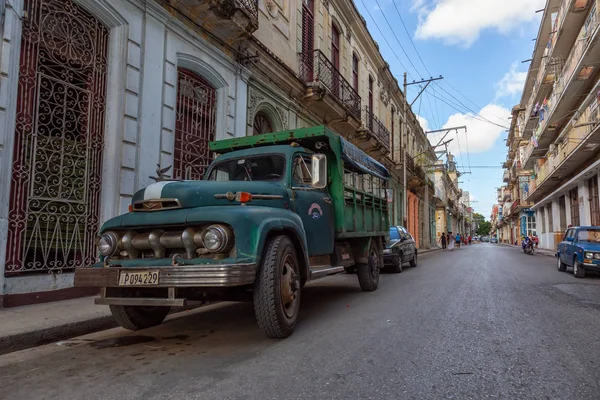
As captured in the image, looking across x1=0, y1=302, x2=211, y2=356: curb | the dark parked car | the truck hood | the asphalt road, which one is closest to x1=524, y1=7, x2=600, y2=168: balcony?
the dark parked car

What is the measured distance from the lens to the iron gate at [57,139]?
19.1 feet

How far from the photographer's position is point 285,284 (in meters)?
4.32

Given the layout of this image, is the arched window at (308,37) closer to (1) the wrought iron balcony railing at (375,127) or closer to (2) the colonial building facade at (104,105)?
(2) the colonial building facade at (104,105)

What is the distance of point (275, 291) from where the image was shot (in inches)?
155

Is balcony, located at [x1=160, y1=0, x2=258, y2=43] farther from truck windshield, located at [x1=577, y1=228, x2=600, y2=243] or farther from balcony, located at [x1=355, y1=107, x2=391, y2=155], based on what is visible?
truck windshield, located at [x1=577, y1=228, x2=600, y2=243]

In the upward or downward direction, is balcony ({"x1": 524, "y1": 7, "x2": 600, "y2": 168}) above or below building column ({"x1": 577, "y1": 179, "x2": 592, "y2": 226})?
above

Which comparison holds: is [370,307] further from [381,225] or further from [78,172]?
[78,172]

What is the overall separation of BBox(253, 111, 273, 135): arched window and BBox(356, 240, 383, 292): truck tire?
5.79 meters

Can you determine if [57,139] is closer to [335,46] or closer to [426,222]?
[335,46]

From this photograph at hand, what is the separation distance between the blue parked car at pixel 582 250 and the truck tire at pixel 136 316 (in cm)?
1137

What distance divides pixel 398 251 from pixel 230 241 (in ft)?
32.3

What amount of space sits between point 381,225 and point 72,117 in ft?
20.3

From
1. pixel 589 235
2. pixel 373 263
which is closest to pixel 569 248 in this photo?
pixel 589 235

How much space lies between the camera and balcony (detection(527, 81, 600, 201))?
17578 millimetres
